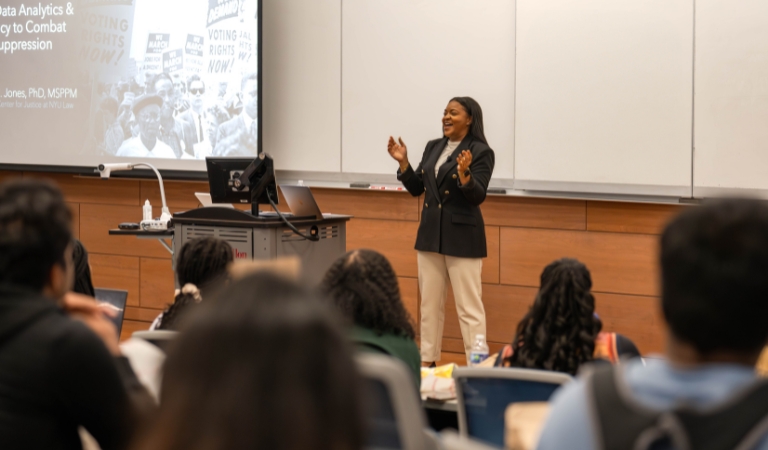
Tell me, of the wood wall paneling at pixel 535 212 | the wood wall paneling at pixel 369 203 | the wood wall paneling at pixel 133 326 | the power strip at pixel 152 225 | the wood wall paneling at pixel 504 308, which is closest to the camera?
the power strip at pixel 152 225

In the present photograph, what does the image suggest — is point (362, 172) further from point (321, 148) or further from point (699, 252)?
point (699, 252)

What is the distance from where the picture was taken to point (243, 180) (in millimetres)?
4344

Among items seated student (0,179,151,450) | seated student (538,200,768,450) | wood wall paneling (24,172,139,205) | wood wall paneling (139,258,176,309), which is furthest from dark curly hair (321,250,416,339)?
wood wall paneling (24,172,139,205)

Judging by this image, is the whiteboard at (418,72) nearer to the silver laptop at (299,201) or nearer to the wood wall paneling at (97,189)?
the silver laptop at (299,201)

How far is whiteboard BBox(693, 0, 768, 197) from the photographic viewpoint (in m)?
4.46

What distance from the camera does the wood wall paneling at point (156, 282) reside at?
6523 millimetres

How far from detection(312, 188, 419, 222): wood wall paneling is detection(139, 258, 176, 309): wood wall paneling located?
5.19ft

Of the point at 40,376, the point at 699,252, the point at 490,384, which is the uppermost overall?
the point at 699,252

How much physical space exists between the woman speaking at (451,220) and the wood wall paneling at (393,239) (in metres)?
0.77

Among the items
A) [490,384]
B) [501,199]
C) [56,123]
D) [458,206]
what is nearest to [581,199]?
[501,199]

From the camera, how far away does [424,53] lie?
542 centimetres

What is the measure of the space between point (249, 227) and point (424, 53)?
1.99 m

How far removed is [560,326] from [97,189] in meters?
5.45

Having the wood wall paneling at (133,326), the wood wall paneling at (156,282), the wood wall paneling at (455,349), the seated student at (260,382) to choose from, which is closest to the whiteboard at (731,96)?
the wood wall paneling at (455,349)
